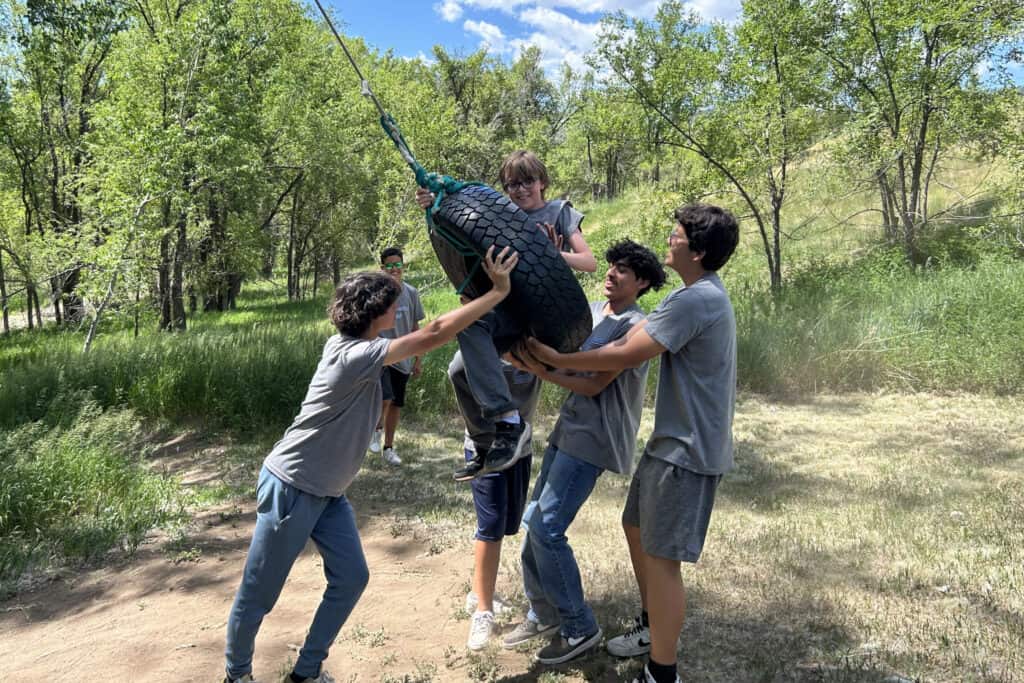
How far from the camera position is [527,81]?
40.6m

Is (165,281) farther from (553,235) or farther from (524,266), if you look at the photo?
(524,266)

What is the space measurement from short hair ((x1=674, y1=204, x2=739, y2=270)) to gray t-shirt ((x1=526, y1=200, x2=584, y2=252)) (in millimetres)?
893

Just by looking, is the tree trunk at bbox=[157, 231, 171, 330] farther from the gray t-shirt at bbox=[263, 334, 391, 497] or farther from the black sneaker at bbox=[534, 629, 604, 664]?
the black sneaker at bbox=[534, 629, 604, 664]

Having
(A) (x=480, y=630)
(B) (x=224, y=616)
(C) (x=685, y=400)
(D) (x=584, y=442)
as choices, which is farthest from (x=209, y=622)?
(C) (x=685, y=400)

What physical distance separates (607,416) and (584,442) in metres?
0.14

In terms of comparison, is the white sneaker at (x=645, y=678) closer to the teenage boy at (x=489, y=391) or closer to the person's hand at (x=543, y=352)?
the teenage boy at (x=489, y=391)

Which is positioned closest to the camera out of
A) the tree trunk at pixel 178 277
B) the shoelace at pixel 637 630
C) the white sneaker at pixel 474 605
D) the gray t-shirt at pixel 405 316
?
the shoelace at pixel 637 630

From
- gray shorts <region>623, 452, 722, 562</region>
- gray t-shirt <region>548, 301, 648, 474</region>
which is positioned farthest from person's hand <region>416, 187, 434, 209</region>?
gray shorts <region>623, 452, 722, 562</region>

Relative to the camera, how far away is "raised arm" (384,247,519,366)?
241 centimetres

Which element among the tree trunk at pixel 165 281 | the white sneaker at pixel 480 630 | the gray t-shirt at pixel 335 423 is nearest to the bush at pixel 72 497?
the white sneaker at pixel 480 630

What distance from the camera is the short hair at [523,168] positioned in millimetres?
3199

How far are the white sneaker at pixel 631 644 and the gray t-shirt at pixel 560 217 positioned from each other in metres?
1.77

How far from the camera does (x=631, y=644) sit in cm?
301

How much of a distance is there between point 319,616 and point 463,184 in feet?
5.69
